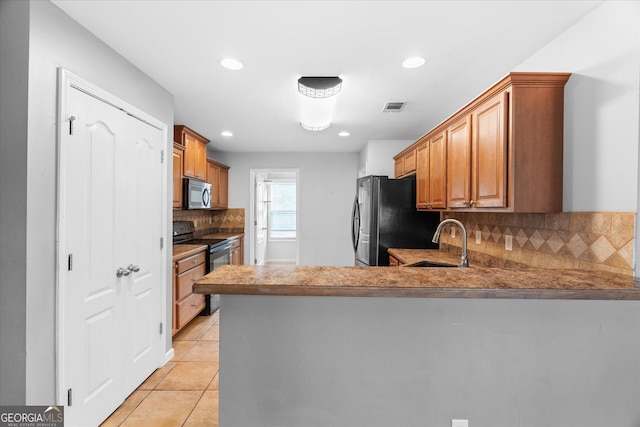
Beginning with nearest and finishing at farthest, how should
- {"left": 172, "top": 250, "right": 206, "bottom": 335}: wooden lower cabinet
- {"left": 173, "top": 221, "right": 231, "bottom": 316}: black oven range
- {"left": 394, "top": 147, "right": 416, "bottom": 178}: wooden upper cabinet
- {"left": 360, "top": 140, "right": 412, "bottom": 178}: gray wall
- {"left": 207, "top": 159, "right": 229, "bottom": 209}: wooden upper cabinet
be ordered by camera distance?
{"left": 172, "top": 250, "right": 206, "bottom": 335}: wooden lower cabinet < {"left": 394, "top": 147, "right": 416, "bottom": 178}: wooden upper cabinet < {"left": 173, "top": 221, "right": 231, "bottom": 316}: black oven range < {"left": 360, "top": 140, "right": 412, "bottom": 178}: gray wall < {"left": 207, "top": 159, "right": 229, "bottom": 209}: wooden upper cabinet

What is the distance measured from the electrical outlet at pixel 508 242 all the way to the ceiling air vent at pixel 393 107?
1545 millimetres

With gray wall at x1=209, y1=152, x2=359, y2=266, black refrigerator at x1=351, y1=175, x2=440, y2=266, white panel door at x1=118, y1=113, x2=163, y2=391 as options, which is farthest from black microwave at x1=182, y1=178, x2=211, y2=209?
black refrigerator at x1=351, y1=175, x2=440, y2=266

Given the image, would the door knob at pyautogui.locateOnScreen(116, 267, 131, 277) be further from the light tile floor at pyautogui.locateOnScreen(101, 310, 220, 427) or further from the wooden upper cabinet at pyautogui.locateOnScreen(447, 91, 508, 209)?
the wooden upper cabinet at pyautogui.locateOnScreen(447, 91, 508, 209)

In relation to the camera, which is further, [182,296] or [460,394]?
[182,296]

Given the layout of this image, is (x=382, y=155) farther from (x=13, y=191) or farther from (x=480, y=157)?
(x=13, y=191)

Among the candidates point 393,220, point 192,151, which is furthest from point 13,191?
point 393,220

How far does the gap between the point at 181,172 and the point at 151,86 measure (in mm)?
1409

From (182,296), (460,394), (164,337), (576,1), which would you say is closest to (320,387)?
(460,394)

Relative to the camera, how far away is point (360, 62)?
224 centimetres

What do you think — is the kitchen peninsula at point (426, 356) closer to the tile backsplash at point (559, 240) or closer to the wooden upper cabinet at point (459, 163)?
the tile backsplash at point (559, 240)

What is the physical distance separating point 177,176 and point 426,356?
3345 mm

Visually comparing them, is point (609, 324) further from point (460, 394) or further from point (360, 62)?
point (360, 62)

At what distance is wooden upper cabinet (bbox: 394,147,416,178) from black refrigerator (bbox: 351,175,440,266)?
17cm

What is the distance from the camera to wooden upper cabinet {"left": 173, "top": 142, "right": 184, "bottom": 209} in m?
3.63
